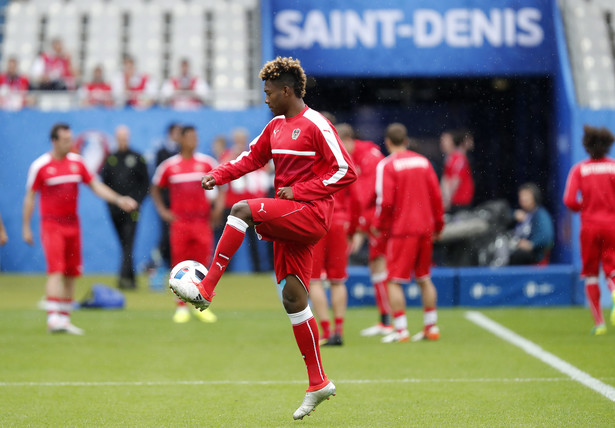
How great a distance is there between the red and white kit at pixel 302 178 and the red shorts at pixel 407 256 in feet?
12.7

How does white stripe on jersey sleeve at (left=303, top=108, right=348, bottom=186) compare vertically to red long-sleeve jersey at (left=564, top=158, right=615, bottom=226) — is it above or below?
above

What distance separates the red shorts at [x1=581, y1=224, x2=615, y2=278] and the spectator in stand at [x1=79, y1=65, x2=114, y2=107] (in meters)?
11.0

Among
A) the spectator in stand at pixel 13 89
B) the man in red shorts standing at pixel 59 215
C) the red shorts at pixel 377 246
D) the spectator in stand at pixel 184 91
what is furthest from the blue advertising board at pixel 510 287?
the spectator in stand at pixel 13 89

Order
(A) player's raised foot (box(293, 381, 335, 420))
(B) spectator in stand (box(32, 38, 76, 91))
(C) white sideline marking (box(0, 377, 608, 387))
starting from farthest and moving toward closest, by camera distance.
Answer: (B) spectator in stand (box(32, 38, 76, 91)) < (C) white sideline marking (box(0, 377, 608, 387)) < (A) player's raised foot (box(293, 381, 335, 420))

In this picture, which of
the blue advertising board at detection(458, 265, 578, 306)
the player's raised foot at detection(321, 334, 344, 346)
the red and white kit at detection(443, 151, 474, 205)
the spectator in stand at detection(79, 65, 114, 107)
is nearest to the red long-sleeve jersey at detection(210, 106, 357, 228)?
the player's raised foot at detection(321, 334, 344, 346)

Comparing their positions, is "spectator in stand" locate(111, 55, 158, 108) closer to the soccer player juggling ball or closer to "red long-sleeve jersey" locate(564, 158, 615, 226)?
"red long-sleeve jersey" locate(564, 158, 615, 226)

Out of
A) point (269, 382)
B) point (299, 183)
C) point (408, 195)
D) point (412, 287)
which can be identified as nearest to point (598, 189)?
point (408, 195)

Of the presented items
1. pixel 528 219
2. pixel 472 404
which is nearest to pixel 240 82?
pixel 528 219

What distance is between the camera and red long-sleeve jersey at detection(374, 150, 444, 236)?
1000 cm

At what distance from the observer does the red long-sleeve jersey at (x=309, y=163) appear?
19.8ft

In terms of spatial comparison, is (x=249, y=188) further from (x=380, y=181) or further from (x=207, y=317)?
(x=380, y=181)

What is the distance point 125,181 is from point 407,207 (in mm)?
7013

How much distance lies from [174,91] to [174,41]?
3.28 m

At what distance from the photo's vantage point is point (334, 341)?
31.8 feet
